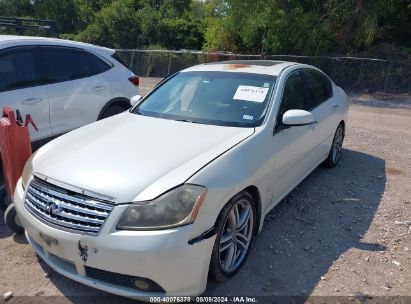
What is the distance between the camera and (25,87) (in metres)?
5.06

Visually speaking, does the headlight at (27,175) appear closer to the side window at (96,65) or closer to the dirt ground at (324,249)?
the dirt ground at (324,249)

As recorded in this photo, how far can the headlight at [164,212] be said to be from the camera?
262 cm

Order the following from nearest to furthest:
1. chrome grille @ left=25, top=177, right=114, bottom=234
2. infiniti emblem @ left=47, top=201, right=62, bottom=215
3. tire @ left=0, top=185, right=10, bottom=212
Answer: chrome grille @ left=25, top=177, right=114, bottom=234
infiniti emblem @ left=47, top=201, right=62, bottom=215
tire @ left=0, top=185, right=10, bottom=212

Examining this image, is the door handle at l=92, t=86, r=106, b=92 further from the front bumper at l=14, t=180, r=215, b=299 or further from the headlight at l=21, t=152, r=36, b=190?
the front bumper at l=14, t=180, r=215, b=299

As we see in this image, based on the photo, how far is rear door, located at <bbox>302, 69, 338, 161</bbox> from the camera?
4.90 metres

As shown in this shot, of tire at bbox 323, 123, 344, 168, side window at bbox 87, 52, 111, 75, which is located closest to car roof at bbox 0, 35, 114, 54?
side window at bbox 87, 52, 111, 75

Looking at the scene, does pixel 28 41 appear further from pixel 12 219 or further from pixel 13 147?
pixel 12 219

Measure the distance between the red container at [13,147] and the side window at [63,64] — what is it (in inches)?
65.8

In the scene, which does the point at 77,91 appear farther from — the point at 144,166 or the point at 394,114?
the point at 394,114

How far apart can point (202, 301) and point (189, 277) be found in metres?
0.40

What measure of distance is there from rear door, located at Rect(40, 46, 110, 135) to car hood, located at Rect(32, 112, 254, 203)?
1712mm

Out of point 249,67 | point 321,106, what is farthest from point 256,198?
point 321,106

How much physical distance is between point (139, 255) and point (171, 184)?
1.68ft

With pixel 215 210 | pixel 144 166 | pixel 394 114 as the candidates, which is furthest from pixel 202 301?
pixel 394 114
